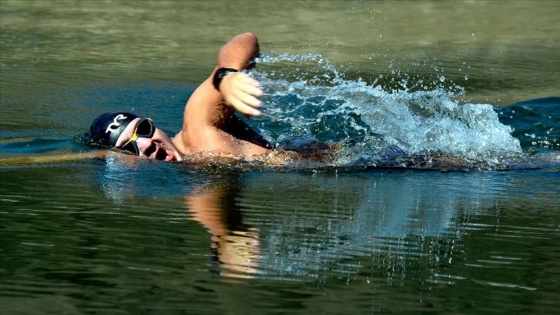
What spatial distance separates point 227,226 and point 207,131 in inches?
72.9

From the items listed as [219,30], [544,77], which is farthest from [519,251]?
[219,30]

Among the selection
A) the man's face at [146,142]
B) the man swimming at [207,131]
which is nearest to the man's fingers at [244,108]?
the man swimming at [207,131]

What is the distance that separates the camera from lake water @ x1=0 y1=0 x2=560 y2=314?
3783 mm

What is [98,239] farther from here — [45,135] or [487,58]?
[487,58]

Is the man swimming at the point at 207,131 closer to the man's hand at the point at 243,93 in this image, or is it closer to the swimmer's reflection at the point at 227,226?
the man's hand at the point at 243,93

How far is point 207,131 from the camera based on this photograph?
6.43 meters

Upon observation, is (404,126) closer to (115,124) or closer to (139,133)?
(139,133)

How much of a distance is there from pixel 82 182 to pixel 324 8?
8116mm

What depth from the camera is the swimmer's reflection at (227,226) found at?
404 centimetres

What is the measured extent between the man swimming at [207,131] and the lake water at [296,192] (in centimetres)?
15

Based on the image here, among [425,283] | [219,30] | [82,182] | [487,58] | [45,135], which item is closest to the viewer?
[425,283]

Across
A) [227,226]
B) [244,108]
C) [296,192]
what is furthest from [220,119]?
[227,226]

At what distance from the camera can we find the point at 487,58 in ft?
35.7

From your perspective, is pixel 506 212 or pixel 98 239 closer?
pixel 98 239
